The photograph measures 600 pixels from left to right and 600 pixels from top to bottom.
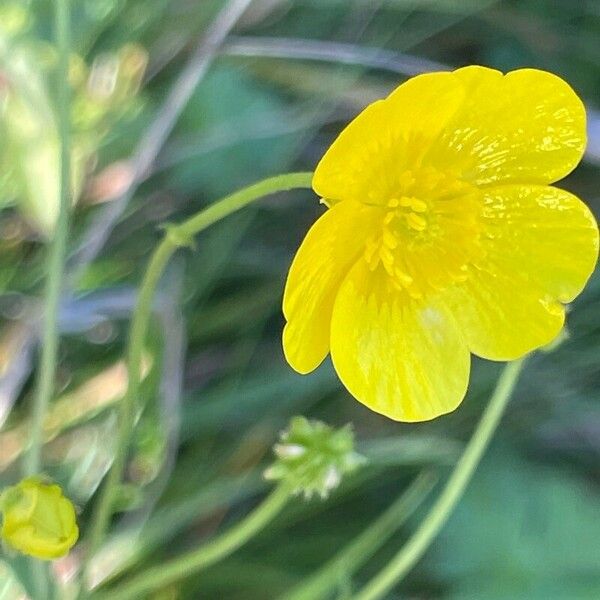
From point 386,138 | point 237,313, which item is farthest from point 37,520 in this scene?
point 237,313

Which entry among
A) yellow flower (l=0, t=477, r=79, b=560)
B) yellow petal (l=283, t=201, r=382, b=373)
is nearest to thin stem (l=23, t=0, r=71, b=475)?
yellow flower (l=0, t=477, r=79, b=560)

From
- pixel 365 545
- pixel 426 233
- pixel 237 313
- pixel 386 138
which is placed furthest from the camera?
pixel 237 313

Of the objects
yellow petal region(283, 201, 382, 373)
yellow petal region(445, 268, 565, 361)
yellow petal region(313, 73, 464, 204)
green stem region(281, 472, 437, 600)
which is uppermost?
yellow petal region(313, 73, 464, 204)

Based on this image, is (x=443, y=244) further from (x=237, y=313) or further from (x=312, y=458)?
(x=237, y=313)

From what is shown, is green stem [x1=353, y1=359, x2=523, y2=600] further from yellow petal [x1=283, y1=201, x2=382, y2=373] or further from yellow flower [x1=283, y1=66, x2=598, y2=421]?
yellow petal [x1=283, y1=201, x2=382, y2=373]

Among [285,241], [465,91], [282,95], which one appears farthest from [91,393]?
[465,91]

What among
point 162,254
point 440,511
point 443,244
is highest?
point 162,254

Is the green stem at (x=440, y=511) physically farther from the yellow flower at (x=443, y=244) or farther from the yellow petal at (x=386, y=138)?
the yellow petal at (x=386, y=138)
